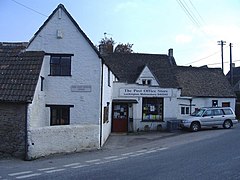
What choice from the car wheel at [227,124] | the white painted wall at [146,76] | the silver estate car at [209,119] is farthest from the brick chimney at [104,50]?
the car wheel at [227,124]

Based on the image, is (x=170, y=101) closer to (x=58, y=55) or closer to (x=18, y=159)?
(x=58, y=55)

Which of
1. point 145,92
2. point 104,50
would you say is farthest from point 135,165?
point 104,50

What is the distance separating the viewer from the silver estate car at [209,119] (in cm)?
2485

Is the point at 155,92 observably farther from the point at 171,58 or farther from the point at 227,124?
the point at 171,58

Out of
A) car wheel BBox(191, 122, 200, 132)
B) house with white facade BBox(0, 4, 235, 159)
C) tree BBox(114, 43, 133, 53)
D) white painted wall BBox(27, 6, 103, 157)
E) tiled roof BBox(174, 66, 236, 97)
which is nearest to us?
house with white facade BBox(0, 4, 235, 159)

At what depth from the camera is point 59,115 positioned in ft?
57.6

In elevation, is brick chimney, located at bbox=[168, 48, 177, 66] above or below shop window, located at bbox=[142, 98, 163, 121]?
above

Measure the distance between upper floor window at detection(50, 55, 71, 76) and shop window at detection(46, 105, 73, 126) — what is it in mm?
1955

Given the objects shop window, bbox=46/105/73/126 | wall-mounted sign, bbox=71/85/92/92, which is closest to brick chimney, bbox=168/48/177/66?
wall-mounted sign, bbox=71/85/92/92

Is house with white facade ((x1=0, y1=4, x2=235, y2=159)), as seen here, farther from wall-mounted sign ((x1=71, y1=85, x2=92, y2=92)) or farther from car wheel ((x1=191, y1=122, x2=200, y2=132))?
car wheel ((x1=191, y1=122, x2=200, y2=132))

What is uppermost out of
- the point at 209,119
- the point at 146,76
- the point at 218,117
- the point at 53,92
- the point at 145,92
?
the point at 146,76

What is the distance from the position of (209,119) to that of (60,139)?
47.8ft

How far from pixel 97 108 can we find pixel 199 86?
24358mm

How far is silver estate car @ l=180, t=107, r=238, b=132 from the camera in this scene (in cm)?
2485
